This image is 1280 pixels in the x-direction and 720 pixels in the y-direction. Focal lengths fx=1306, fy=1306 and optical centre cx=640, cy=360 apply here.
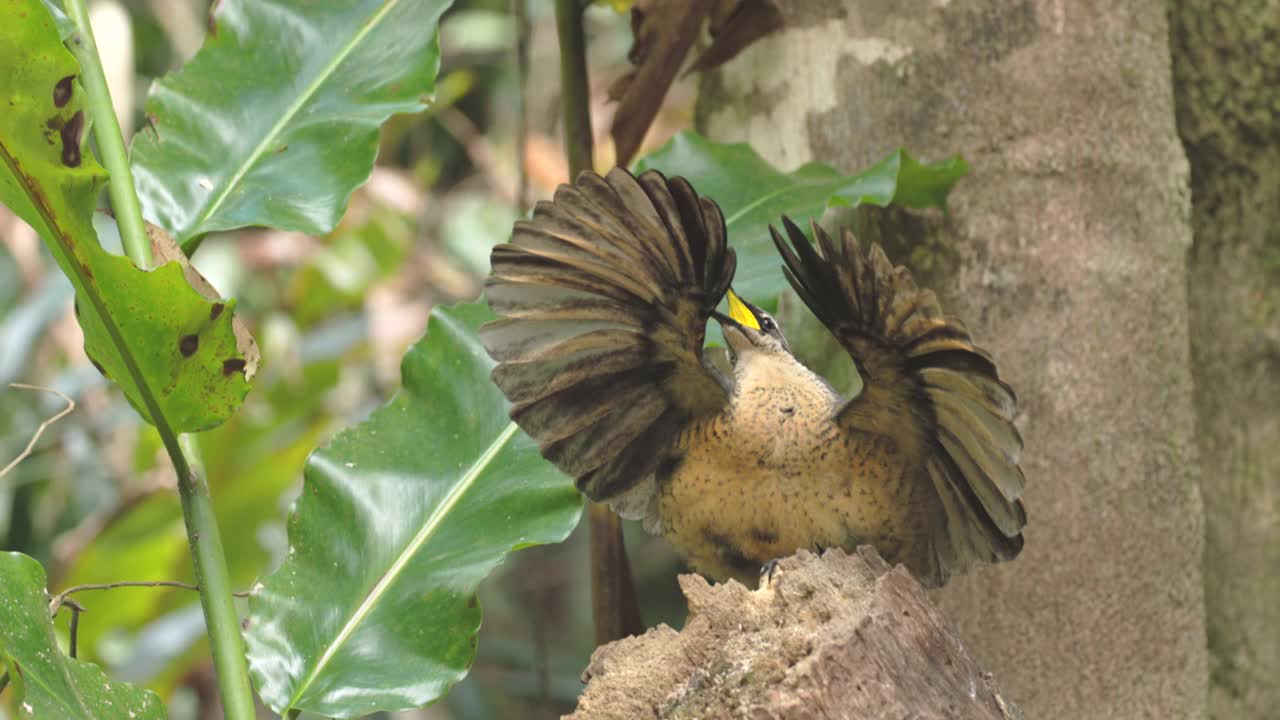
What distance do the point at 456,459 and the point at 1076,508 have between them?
707mm

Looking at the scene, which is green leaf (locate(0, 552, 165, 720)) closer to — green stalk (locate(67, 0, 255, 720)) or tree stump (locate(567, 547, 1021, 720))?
green stalk (locate(67, 0, 255, 720))

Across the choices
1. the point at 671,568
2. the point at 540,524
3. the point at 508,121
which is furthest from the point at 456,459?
the point at 508,121

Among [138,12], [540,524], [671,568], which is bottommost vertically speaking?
[671,568]

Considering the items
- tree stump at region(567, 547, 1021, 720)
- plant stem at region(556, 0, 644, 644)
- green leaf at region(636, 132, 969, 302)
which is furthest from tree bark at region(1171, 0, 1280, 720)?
tree stump at region(567, 547, 1021, 720)

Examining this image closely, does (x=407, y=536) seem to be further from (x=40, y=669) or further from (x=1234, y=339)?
(x=1234, y=339)

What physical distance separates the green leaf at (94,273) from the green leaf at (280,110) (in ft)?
0.71

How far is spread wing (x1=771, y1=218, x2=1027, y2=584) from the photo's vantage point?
0.95m

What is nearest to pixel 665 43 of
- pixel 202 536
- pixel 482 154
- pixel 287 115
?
pixel 287 115

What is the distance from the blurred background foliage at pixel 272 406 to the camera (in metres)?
2.86

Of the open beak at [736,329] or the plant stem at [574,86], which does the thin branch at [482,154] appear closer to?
the plant stem at [574,86]

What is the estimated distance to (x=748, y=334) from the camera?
1.17 meters

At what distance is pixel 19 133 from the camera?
106cm

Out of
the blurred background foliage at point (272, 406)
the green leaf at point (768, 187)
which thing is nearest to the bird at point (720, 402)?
the green leaf at point (768, 187)

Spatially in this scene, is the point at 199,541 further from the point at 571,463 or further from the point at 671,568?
the point at 671,568
